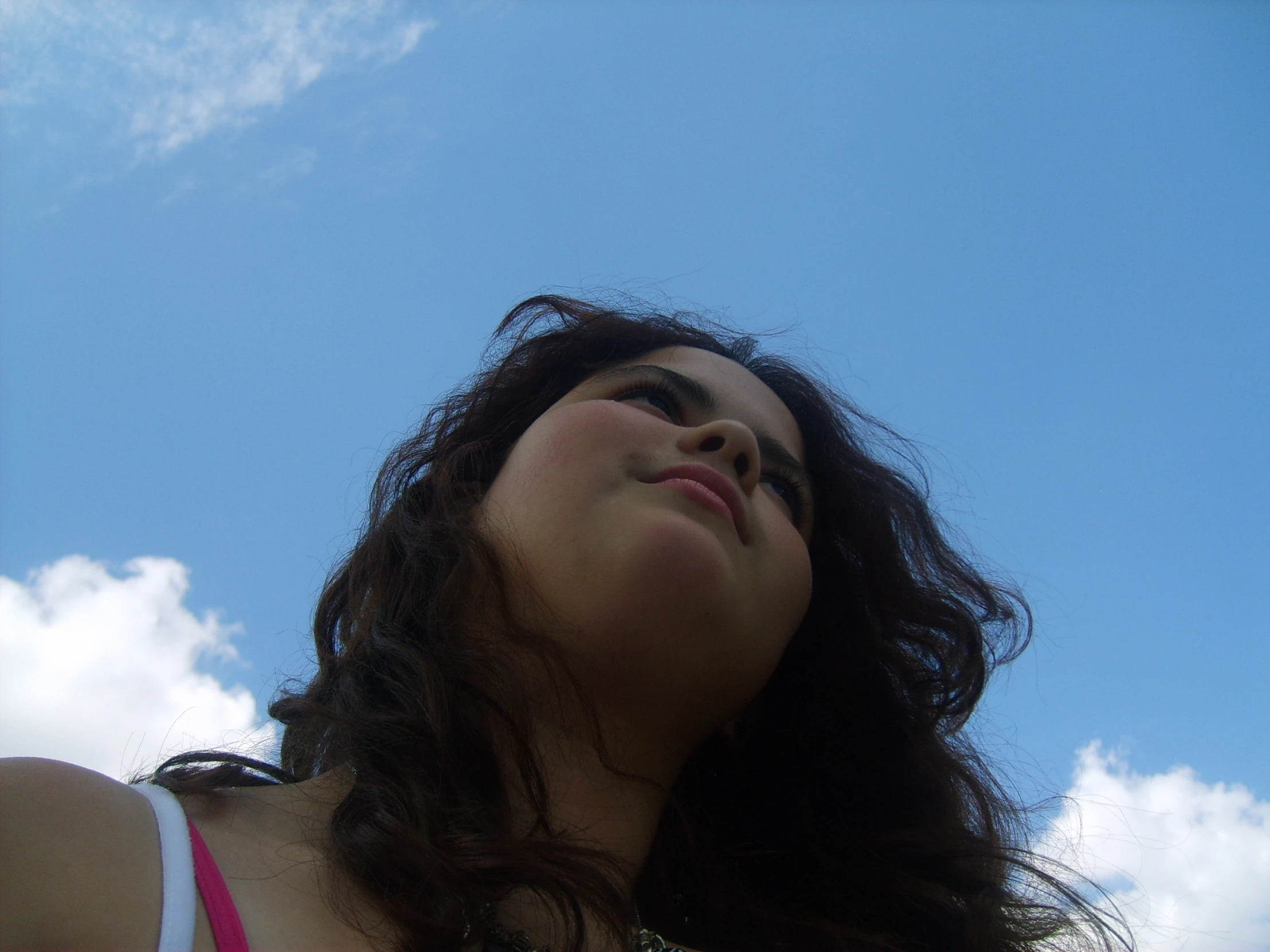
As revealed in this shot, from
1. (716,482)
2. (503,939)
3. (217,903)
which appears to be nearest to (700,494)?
(716,482)

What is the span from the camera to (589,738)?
214cm

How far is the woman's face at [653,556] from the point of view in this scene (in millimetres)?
2018

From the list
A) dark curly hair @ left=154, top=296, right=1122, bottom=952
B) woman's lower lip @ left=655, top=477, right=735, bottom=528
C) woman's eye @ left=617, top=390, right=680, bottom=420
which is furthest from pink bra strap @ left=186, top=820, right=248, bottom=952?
woman's eye @ left=617, top=390, right=680, bottom=420

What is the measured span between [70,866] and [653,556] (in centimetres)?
119

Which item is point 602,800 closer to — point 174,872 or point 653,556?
point 653,556

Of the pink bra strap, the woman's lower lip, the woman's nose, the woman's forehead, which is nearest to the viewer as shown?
the pink bra strap

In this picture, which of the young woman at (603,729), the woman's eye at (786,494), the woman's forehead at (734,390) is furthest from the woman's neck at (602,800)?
the woman's forehead at (734,390)

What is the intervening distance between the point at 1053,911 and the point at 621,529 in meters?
1.65

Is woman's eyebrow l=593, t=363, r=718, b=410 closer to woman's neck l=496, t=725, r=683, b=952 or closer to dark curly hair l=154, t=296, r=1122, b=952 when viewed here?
dark curly hair l=154, t=296, r=1122, b=952

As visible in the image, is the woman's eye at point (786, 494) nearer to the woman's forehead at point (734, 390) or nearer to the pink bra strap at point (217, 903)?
the woman's forehead at point (734, 390)

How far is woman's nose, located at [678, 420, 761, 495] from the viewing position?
2324 mm

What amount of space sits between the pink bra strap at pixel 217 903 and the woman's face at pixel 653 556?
84cm

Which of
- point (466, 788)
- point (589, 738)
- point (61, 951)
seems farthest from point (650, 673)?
point (61, 951)

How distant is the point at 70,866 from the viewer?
4.27 ft
